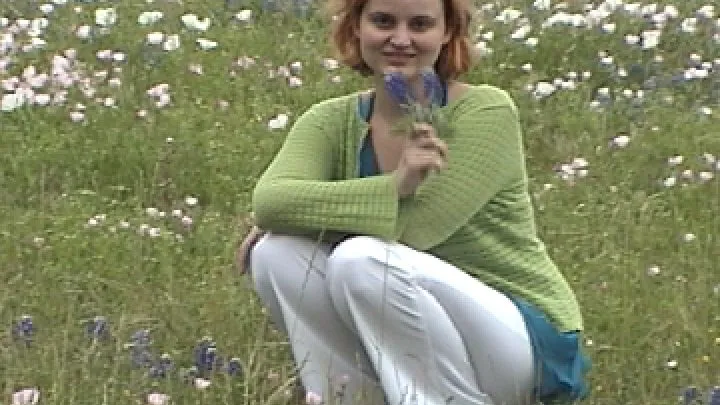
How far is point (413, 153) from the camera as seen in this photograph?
3.42 meters

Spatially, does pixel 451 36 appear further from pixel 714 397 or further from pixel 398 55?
pixel 714 397

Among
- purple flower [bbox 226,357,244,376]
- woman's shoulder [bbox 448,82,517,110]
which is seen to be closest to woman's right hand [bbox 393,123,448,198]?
woman's shoulder [bbox 448,82,517,110]

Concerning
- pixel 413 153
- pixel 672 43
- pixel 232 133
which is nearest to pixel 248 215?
pixel 232 133

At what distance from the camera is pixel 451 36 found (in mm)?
3828

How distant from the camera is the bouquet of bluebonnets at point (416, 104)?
3420 mm

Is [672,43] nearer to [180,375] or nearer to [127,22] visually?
[127,22]

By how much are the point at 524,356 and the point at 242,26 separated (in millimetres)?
3973

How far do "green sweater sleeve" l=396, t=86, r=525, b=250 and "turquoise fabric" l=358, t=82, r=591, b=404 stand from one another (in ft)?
0.43

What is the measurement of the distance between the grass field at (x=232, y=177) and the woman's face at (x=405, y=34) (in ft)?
2.31

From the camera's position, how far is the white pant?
3.54 m

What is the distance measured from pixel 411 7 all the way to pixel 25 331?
114 centimetres

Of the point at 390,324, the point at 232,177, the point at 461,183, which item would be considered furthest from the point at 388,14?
the point at 232,177

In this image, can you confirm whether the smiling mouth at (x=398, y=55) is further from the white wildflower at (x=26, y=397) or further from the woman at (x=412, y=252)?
the white wildflower at (x=26, y=397)

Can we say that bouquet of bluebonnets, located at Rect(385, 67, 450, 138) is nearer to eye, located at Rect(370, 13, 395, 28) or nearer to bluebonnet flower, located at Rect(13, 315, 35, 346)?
eye, located at Rect(370, 13, 395, 28)
